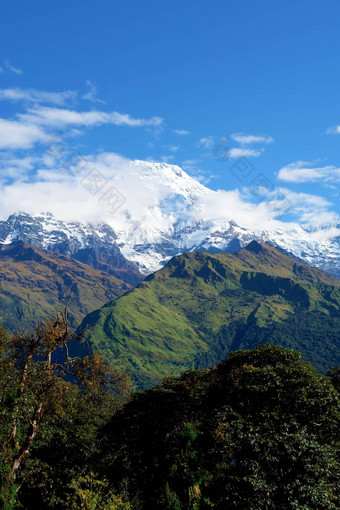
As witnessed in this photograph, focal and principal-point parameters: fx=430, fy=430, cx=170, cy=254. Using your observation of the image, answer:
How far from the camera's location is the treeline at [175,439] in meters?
43.8

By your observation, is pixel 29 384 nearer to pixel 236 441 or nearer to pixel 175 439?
pixel 175 439

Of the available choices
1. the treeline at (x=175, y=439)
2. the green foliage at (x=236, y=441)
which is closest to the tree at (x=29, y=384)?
the treeline at (x=175, y=439)

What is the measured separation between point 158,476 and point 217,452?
1655 cm

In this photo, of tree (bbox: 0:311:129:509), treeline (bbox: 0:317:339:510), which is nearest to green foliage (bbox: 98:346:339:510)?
treeline (bbox: 0:317:339:510)

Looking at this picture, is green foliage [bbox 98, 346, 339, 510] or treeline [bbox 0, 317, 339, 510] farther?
treeline [bbox 0, 317, 339, 510]

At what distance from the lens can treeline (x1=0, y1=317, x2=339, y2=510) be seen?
43.8m

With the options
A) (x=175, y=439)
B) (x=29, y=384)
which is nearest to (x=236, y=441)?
(x=175, y=439)

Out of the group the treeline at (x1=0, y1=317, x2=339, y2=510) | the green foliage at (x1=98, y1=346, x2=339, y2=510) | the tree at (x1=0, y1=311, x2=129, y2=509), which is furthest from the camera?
the tree at (x1=0, y1=311, x2=129, y2=509)

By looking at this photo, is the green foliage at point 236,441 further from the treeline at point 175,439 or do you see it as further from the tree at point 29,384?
the tree at point 29,384

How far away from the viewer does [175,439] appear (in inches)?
2406

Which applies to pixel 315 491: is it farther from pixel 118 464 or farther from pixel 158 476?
pixel 118 464

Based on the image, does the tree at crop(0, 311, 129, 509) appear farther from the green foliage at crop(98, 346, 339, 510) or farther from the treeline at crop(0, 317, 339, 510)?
the green foliage at crop(98, 346, 339, 510)

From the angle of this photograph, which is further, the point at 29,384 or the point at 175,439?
the point at 175,439

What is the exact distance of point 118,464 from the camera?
62.0 m
